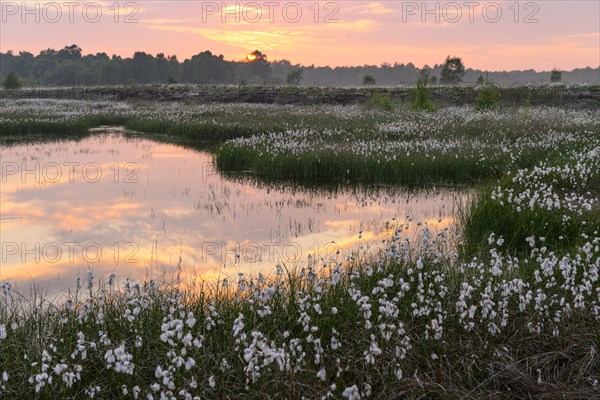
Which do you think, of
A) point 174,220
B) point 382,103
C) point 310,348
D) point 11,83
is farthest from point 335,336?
point 11,83

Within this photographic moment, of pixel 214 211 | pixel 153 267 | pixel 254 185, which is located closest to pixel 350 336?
pixel 153 267

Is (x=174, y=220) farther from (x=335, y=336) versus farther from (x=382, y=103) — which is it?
(x=382, y=103)

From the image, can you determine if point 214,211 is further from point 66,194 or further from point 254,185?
point 66,194

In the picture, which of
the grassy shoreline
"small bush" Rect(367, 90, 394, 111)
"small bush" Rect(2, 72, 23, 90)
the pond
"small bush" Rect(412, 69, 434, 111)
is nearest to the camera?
the grassy shoreline

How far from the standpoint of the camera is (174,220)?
13.9 m

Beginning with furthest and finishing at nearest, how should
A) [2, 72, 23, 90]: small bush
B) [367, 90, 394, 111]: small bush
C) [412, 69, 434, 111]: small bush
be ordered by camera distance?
1. [2, 72, 23, 90]: small bush
2. [367, 90, 394, 111]: small bush
3. [412, 69, 434, 111]: small bush

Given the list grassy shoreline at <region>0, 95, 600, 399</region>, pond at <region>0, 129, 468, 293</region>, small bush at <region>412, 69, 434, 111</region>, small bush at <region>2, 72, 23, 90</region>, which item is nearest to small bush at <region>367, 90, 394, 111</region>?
small bush at <region>412, 69, 434, 111</region>

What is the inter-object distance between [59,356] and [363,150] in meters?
16.1

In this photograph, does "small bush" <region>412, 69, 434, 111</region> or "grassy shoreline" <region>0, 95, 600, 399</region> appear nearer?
"grassy shoreline" <region>0, 95, 600, 399</region>

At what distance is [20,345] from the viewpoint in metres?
5.95

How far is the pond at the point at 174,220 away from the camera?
10219mm

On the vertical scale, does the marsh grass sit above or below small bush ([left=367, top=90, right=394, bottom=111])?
below

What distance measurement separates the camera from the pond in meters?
10.2

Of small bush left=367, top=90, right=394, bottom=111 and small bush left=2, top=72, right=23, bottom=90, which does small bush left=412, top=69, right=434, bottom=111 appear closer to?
small bush left=367, top=90, right=394, bottom=111
